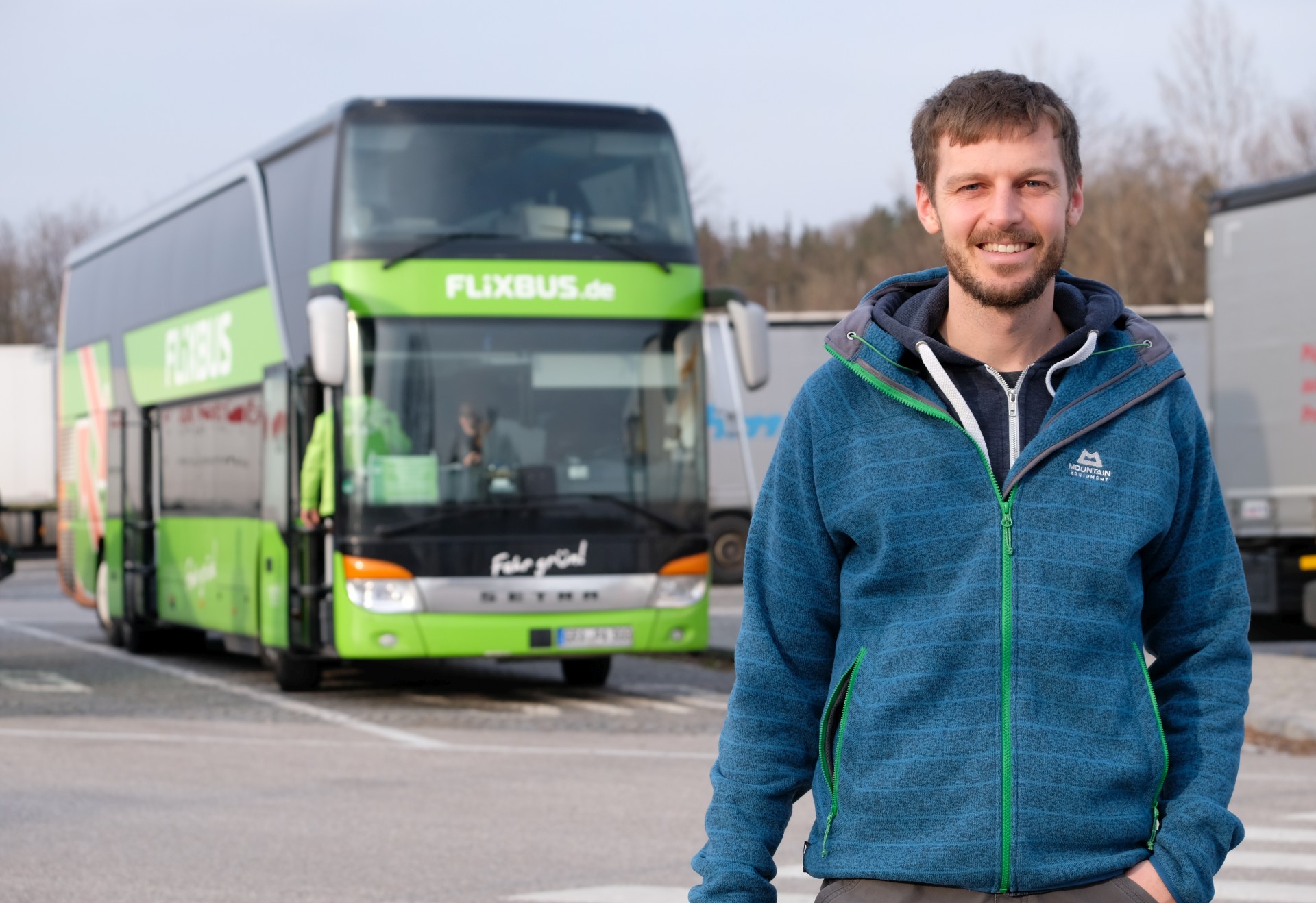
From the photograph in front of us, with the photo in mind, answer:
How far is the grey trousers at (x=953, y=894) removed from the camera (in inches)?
102

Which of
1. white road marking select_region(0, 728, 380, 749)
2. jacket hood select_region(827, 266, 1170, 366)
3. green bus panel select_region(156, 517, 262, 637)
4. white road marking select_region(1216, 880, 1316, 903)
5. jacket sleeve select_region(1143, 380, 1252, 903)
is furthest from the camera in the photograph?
green bus panel select_region(156, 517, 262, 637)

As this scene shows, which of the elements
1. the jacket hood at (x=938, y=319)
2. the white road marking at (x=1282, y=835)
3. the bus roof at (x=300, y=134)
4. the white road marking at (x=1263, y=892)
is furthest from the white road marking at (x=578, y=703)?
the jacket hood at (x=938, y=319)

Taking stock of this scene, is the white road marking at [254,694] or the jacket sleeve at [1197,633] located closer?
the jacket sleeve at [1197,633]

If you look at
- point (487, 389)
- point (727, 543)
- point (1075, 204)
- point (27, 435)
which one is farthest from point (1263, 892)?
point (27, 435)

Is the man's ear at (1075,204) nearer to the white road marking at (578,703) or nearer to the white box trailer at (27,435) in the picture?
the white road marking at (578,703)

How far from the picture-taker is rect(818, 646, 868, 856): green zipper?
2.71 m

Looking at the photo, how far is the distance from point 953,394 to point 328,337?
1038 centimetres

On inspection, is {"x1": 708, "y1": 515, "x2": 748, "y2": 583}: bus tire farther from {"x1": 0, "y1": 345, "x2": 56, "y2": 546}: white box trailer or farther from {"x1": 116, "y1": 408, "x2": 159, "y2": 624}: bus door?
{"x1": 0, "y1": 345, "x2": 56, "y2": 546}: white box trailer

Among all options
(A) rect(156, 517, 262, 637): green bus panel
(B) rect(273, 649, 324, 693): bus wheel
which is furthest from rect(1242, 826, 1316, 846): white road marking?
(A) rect(156, 517, 262, 637): green bus panel

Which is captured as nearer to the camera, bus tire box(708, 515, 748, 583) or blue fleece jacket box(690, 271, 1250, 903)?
blue fleece jacket box(690, 271, 1250, 903)

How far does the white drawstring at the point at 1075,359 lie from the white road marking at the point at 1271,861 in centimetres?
543

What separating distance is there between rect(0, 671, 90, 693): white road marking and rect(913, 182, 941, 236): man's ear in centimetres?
1360

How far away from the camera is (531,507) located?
43.9ft

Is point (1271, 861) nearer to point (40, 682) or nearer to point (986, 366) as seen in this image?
point (986, 366)
